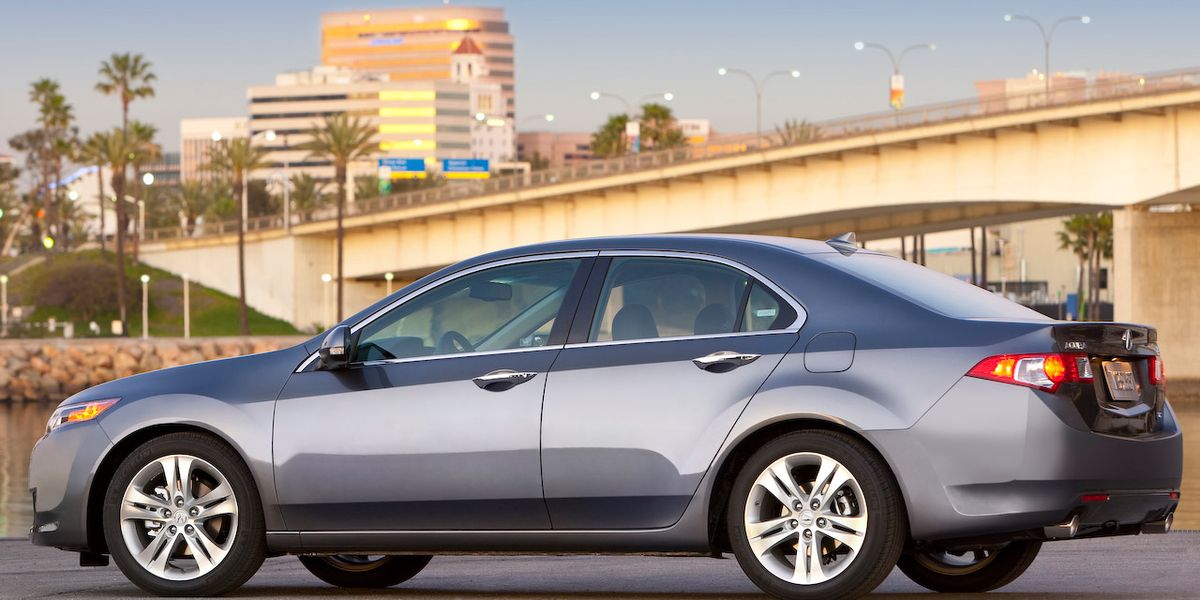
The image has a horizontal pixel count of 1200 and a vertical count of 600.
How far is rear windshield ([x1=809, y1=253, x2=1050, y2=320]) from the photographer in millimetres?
6945

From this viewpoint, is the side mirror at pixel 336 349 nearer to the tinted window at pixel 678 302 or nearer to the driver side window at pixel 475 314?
the driver side window at pixel 475 314

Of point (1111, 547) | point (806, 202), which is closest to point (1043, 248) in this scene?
point (806, 202)

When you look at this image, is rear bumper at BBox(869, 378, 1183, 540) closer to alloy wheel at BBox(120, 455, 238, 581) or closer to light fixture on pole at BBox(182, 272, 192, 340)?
alloy wheel at BBox(120, 455, 238, 581)

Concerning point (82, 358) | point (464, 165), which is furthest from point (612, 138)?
point (82, 358)

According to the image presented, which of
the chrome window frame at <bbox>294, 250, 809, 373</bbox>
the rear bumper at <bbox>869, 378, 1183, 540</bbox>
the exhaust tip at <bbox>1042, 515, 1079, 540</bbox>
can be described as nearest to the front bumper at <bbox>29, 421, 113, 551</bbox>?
the chrome window frame at <bbox>294, 250, 809, 373</bbox>

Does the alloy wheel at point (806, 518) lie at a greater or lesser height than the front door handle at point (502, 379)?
lesser

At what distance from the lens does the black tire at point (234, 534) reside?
7.52 metres

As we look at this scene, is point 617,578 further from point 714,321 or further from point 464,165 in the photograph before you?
point 464,165

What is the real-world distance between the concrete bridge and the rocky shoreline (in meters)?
9.31

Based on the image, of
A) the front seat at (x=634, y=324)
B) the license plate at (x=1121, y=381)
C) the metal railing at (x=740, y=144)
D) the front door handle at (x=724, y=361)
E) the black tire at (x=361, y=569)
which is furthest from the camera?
the metal railing at (x=740, y=144)

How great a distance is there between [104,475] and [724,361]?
2913mm

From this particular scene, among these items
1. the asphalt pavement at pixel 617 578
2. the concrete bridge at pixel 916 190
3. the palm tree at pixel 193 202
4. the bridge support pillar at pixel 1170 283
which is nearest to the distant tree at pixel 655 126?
the palm tree at pixel 193 202

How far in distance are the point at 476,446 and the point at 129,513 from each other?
1.64 m

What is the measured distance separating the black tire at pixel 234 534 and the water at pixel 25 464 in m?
5.89
